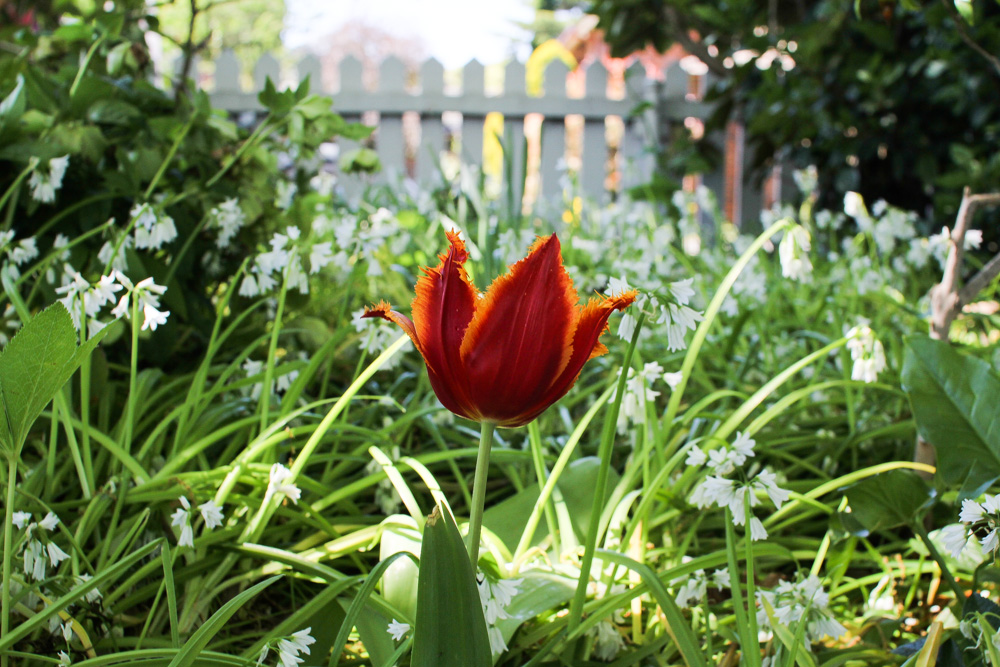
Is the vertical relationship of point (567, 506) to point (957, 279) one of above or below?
below

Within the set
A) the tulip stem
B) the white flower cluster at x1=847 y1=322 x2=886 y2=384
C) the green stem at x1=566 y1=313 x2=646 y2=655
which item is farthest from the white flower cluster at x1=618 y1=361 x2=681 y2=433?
the tulip stem

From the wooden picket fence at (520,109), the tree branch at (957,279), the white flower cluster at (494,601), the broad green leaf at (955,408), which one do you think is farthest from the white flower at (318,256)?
the wooden picket fence at (520,109)

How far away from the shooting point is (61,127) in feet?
4.01

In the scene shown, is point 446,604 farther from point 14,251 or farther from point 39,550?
point 14,251

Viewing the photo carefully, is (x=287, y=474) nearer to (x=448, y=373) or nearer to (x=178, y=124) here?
(x=448, y=373)

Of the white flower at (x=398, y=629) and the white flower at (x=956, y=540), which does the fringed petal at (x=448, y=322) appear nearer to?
the white flower at (x=398, y=629)

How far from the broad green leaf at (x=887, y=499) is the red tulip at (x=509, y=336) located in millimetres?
459

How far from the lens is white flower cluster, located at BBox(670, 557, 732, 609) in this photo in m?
0.81

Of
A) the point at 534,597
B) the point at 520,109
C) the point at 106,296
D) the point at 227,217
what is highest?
the point at 520,109

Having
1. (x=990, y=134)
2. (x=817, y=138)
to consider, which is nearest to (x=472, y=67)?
(x=817, y=138)

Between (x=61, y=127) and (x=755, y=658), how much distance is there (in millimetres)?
1273

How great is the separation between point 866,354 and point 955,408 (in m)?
0.11

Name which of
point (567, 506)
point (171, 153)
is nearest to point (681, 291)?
point (567, 506)

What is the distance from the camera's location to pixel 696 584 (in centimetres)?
81
